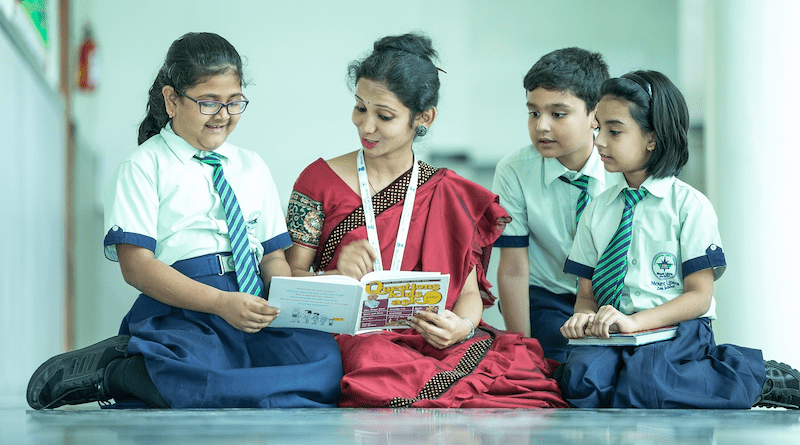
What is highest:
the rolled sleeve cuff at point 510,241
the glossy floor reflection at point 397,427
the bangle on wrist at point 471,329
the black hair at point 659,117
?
the black hair at point 659,117

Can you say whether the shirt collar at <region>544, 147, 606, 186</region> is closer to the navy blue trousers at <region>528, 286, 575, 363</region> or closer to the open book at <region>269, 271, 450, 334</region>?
the navy blue trousers at <region>528, 286, 575, 363</region>

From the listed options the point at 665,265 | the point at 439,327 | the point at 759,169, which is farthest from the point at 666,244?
the point at 759,169

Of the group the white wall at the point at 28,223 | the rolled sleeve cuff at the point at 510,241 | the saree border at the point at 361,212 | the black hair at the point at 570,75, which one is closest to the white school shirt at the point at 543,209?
the rolled sleeve cuff at the point at 510,241

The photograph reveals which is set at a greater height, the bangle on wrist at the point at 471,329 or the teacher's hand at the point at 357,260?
the teacher's hand at the point at 357,260

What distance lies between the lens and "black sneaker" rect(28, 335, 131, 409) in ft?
6.84

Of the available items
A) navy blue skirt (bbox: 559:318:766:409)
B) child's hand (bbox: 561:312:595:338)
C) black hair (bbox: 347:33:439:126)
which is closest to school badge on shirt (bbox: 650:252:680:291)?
navy blue skirt (bbox: 559:318:766:409)

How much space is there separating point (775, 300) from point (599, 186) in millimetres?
1187

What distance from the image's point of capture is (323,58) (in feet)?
14.7

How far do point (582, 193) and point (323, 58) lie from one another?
82.6 inches

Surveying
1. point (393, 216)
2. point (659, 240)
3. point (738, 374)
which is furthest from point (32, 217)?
point (738, 374)

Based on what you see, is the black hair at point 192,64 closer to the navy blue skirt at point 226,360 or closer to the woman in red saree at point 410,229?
the woman in red saree at point 410,229

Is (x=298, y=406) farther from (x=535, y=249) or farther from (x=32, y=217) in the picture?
(x=32, y=217)

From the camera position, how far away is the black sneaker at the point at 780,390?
7.38 feet

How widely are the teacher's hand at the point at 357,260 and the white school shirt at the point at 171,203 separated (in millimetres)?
256
